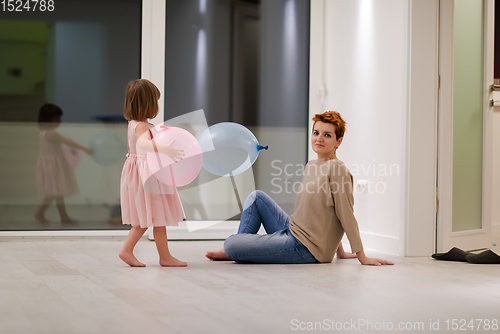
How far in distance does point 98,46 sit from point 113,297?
2355mm

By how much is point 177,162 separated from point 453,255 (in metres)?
1.53

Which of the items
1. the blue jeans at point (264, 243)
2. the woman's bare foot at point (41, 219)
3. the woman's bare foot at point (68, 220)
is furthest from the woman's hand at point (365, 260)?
the woman's bare foot at point (41, 219)

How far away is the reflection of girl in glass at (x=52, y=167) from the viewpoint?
11.3 ft

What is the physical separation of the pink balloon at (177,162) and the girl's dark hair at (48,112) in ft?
4.85

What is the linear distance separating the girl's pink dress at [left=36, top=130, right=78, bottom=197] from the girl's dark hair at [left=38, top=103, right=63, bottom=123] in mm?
82

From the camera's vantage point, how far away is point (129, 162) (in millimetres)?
2346

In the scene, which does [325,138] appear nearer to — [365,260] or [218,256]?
[365,260]

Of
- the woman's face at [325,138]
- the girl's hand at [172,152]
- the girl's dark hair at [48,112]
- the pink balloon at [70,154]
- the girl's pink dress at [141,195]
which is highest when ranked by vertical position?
the girl's dark hair at [48,112]

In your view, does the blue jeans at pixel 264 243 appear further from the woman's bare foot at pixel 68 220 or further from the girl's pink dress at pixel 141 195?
the woman's bare foot at pixel 68 220

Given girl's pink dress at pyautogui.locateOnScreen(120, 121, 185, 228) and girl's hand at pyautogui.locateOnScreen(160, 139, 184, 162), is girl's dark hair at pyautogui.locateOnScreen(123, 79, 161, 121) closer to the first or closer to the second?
girl's pink dress at pyautogui.locateOnScreen(120, 121, 185, 228)

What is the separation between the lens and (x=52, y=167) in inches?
137

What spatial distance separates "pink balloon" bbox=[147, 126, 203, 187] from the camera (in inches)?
88.3

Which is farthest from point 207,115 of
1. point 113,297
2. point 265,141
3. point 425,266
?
point 113,297

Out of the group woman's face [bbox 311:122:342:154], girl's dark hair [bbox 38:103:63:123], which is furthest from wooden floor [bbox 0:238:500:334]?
girl's dark hair [bbox 38:103:63:123]
